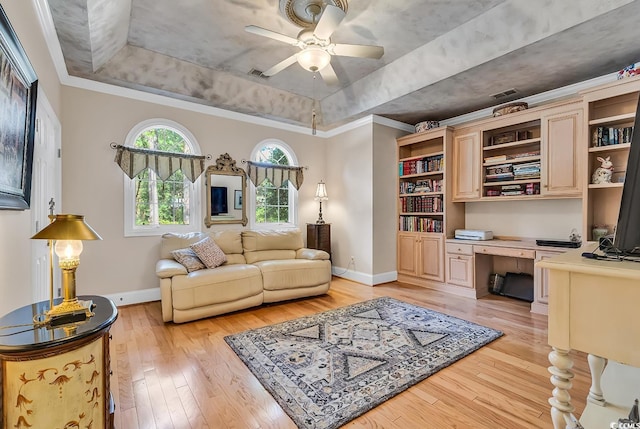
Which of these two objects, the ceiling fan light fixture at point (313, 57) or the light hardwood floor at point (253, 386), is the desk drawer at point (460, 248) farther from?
the ceiling fan light fixture at point (313, 57)

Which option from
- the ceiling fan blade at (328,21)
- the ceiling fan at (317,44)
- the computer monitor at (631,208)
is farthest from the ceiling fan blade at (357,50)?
the computer monitor at (631,208)

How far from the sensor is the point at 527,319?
324cm

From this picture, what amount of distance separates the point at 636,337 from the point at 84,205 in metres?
4.62

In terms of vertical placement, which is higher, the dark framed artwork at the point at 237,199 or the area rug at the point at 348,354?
the dark framed artwork at the point at 237,199

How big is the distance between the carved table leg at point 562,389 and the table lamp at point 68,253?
2.01 m

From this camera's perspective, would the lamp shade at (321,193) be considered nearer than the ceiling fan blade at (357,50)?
No

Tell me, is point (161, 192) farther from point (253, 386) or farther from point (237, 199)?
point (253, 386)

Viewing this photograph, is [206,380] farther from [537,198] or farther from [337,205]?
[537,198]

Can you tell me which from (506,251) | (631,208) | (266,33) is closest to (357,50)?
(266,33)

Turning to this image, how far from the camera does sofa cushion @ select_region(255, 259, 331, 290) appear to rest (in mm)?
3701

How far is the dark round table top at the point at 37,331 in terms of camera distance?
1076 mm

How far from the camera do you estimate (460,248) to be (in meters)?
4.20

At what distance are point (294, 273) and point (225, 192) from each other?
1.72 metres

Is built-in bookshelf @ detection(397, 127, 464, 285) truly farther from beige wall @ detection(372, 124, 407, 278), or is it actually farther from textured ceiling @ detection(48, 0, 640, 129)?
textured ceiling @ detection(48, 0, 640, 129)
